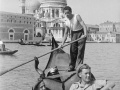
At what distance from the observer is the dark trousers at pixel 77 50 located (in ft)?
8.41

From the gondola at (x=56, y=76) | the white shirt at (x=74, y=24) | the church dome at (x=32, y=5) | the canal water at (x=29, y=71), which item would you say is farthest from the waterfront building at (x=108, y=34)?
the white shirt at (x=74, y=24)

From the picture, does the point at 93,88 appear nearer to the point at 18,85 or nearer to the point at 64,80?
the point at 64,80

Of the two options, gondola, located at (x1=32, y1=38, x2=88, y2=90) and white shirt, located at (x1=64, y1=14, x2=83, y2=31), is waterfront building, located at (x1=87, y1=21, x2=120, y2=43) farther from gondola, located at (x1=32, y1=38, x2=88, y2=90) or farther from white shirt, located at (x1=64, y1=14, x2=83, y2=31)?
white shirt, located at (x1=64, y1=14, x2=83, y2=31)

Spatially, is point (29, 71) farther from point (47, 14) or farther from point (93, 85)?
point (47, 14)

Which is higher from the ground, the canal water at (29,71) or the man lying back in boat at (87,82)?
the man lying back in boat at (87,82)

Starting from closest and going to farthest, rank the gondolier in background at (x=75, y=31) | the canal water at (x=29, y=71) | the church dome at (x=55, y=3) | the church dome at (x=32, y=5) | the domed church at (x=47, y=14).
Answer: the gondolier in background at (x=75, y=31)
the canal water at (x=29, y=71)
the church dome at (x=55, y=3)
the domed church at (x=47, y=14)
the church dome at (x=32, y=5)

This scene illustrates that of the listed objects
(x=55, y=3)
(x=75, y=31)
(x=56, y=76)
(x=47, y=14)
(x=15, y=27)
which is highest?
(x=55, y=3)

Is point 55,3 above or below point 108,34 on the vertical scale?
above

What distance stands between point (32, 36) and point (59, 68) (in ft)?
81.3

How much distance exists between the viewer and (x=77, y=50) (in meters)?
2.61

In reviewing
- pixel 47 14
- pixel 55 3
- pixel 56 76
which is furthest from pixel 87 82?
pixel 47 14

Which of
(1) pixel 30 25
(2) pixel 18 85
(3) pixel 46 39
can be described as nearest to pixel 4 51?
(2) pixel 18 85

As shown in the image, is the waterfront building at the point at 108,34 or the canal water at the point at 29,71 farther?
the waterfront building at the point at 108,34

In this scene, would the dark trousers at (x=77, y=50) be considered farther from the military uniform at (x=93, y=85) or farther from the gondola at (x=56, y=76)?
the military uniform at (x=93, y=85)
